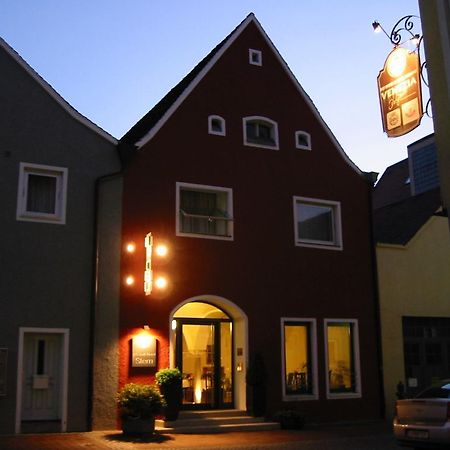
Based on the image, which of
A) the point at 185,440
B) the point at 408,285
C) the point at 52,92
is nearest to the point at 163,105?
the point at 52,92

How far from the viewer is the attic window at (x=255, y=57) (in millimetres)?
21078

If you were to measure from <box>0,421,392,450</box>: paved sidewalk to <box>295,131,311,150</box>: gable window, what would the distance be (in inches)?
326

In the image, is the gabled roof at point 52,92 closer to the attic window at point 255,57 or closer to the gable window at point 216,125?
the gable window at point 216,125

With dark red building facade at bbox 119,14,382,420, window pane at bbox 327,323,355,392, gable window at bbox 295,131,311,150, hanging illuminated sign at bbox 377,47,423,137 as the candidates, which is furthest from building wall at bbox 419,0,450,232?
window pane at bbox 327,323,355,392

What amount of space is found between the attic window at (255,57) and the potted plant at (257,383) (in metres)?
8.60

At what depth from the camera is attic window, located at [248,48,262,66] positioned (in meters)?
21.1

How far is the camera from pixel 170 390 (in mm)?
16922

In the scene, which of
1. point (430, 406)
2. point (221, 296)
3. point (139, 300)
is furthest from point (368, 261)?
point (430, 406)

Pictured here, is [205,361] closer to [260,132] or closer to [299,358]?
[299,358]

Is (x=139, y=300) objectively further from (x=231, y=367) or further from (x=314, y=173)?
(x=314, y=173)

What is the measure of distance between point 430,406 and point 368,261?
9.09m

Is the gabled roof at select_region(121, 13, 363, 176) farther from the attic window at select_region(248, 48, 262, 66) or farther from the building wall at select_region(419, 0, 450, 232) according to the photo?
the building wall at select_region(419, 0, 450, 232)

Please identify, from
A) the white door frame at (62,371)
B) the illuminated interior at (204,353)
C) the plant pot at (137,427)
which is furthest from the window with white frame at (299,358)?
the white door frame at (62,371)

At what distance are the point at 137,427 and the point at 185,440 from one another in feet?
3.57
